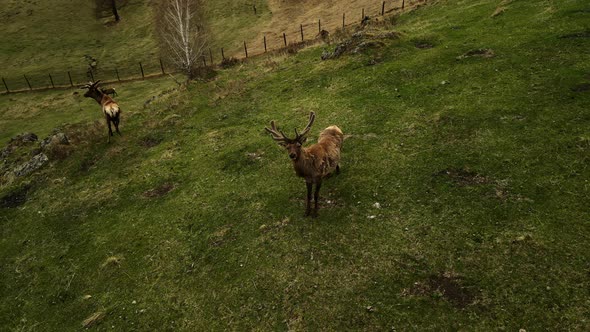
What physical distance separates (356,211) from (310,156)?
270cm

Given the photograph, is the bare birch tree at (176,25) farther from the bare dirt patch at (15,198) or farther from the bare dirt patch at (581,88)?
the bare dirt patch at (581,88)

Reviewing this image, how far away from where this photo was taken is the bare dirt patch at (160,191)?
1852 centimetres

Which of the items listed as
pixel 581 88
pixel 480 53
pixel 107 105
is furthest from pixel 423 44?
pixel 107 105

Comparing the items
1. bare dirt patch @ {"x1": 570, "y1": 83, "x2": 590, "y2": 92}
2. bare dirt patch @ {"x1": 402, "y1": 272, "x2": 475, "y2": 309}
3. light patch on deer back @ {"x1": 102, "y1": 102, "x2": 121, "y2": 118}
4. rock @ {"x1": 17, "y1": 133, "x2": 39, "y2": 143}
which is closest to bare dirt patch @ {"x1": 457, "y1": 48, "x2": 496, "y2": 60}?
bare dirt patch @ {"x1": 570, "y1": 83, "x2": 590, "y2": 92}

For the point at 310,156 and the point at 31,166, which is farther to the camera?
the point at 31,166

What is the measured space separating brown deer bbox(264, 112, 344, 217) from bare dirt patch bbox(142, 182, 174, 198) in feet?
25.8

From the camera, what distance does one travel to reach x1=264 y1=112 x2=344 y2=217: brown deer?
1245 cm

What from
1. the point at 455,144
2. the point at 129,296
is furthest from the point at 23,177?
the point at 455,144

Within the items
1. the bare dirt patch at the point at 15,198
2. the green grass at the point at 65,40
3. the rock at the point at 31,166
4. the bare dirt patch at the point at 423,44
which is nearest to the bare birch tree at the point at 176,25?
the green grass at the point at 65,40

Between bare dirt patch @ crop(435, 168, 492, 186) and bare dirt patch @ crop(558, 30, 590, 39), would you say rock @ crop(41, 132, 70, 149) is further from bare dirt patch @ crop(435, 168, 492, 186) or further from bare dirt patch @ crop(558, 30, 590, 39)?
bare dirt patch @ crop(558, 30, 590, 39)

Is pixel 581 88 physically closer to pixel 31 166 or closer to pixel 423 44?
pixel 423 44

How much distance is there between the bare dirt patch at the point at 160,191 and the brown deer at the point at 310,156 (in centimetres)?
787

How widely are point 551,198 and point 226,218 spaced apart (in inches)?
453

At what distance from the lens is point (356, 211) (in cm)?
1388
